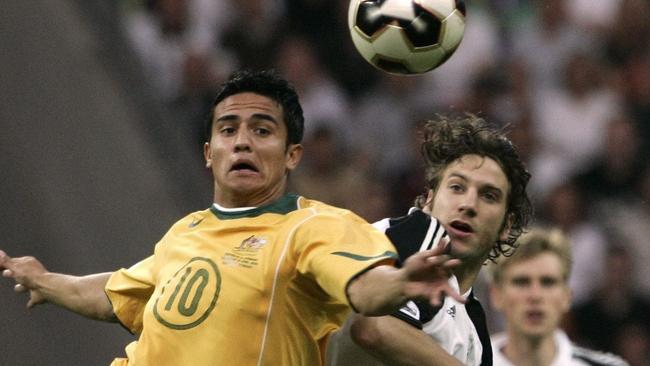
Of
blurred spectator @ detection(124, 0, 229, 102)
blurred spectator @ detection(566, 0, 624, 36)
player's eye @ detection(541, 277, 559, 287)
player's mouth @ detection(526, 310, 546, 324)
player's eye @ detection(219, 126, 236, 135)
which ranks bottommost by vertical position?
player's eye @ detection(219, 126, 236, 135)

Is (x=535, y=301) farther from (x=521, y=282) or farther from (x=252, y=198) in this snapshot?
(x=252, y=198)

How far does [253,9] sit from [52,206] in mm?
2587

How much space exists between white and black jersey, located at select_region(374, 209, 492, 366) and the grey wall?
296 cm

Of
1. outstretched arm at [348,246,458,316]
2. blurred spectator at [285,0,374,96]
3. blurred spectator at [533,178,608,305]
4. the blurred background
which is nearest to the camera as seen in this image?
outstretched arm at [348,246,458,316]

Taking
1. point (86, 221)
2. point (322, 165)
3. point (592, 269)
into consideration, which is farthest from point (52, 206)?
point (592, 269)

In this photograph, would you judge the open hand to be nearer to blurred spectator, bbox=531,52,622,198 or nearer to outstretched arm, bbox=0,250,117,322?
outstretched arm, bbox=0,250,117,322

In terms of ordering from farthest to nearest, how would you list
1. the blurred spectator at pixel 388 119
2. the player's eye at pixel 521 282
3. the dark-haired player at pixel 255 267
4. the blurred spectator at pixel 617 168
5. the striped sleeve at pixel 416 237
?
the blurred spectator at pixel 388 119
the blurred spectator at pixel 617 168
the player's eye at pixel 521 282
the striped sleeve at pixel 416 237
the dark-haired player at pixel 255 267

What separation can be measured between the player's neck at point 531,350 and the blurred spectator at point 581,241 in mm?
2218

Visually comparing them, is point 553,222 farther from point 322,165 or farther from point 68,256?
point 68,256

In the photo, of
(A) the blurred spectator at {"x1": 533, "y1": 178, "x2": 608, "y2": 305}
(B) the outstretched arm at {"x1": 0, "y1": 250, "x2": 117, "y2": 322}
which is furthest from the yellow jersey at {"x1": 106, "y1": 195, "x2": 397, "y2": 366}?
(A) the blurred spectator at {"x1": 533, "y1": 178, "x2": 608, "y2": 305}

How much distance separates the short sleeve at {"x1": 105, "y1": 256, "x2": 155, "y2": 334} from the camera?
4957 millimetres

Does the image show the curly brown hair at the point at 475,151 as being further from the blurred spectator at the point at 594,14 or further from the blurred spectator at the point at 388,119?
the blurred spectator at the point at 594,14

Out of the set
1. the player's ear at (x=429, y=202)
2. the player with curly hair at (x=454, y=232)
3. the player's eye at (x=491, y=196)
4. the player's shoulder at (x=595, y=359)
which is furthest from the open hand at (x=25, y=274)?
the player's shoulder at (x=595, y=359)

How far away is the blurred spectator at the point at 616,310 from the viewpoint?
29.4 feet
